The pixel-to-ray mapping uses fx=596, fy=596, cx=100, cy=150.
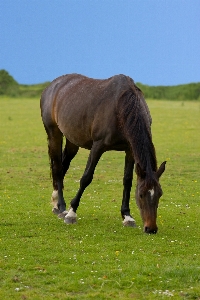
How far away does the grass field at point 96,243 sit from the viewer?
5973 mm

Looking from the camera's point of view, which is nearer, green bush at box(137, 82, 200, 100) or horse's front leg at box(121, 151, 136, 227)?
horse's front leg at box(121, 151, 136, 227)

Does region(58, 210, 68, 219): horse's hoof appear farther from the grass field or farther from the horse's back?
the horse's back

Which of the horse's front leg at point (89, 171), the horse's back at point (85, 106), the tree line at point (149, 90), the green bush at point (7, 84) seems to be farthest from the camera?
the green bush at point (7, 84)

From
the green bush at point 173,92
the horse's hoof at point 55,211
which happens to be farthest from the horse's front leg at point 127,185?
the green bush at point 173,92

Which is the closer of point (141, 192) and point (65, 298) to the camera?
point (65, 298)

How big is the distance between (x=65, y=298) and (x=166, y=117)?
95.0ft

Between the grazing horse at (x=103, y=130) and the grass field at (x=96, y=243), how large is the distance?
1.51 ft

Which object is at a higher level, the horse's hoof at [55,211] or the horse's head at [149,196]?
the horse's head at [149,196]

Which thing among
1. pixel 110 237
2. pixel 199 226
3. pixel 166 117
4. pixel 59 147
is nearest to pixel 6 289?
pixel 110 237

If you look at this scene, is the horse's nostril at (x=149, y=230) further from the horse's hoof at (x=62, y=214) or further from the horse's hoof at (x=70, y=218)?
the horse's hoof at (x=62, y=214)

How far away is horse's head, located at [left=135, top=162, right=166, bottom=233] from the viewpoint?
25.7ft

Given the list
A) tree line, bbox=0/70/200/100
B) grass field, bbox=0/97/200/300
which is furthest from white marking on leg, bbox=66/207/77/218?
tree line, bbox=0/70/200/100

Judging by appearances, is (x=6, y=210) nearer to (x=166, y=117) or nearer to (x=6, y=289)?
(x=6, y=289)

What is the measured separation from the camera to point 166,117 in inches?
1342
